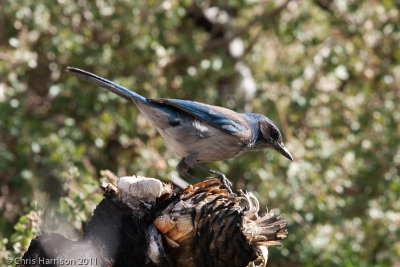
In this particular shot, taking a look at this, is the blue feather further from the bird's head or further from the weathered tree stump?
the weathered tree stump

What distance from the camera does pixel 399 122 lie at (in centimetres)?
716

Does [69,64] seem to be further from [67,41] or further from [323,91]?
[323,91]

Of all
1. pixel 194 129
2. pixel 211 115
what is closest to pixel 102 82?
pixel 194 129

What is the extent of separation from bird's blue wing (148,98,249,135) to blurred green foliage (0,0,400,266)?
1433 mm

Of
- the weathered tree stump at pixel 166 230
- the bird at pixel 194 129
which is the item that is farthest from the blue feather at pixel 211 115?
the weathered tree stump at pixel 166 230

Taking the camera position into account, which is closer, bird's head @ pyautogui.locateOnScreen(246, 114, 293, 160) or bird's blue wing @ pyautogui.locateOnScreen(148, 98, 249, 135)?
bird's blue wing @ pyautogui.locateOnScreen(148, 98, 249, 135)

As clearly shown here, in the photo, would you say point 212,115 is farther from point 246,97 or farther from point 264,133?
point 246,97

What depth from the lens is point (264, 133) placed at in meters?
4.64

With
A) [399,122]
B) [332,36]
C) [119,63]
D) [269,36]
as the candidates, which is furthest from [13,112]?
[399,122]

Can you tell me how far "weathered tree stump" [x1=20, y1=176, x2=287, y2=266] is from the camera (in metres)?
2.90

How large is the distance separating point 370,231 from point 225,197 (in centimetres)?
421

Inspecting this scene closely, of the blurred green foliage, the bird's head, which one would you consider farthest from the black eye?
the blurred green foliage

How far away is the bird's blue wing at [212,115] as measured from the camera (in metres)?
4.29

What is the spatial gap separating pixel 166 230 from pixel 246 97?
3942 mm
